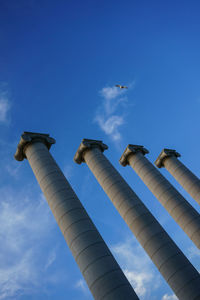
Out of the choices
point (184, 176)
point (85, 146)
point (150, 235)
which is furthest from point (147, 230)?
point (184, 176)

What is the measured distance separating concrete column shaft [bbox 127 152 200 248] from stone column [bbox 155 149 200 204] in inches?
182

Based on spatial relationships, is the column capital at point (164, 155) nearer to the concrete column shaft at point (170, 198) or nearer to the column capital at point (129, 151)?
the column capital at point (129, 151)

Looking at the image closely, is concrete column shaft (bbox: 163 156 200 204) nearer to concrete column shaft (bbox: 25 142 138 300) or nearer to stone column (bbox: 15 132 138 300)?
stone column (bbox: 15 132 138 300)

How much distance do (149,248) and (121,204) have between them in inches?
285

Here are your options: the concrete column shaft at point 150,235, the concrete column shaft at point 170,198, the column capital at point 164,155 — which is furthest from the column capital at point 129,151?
the concrete column shaft at point 150,235

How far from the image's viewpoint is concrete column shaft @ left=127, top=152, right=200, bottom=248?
119 ft

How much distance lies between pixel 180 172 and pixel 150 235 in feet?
66.3

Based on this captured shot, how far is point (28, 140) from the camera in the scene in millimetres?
36156

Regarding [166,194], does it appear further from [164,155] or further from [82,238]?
[82,238]

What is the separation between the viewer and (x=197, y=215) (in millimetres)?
37219

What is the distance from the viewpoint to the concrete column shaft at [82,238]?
21516 millimetres

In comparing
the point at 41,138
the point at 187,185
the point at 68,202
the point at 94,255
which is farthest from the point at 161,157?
the point at 94,255

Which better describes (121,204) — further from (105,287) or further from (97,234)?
(105,287)

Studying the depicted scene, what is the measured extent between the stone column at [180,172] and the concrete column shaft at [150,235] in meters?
13.5
